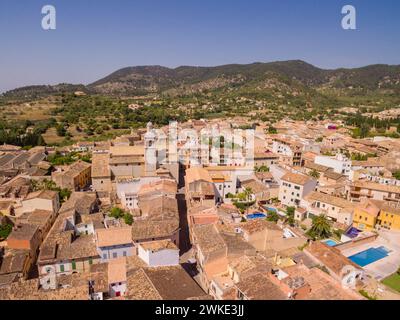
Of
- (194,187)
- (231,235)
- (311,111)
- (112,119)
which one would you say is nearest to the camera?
(231,235)

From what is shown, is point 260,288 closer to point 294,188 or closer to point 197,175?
point 197,175

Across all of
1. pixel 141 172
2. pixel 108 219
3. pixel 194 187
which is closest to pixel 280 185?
pixel 194 187

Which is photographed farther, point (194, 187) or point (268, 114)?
point (268, 114)

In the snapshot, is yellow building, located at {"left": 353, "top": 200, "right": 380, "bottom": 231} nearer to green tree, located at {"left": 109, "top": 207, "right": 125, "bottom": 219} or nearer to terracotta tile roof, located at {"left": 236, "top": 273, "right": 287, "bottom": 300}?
terracotta tile roof, located at {"left": 236, "top": 273, "right": 287, "bottom": 300}

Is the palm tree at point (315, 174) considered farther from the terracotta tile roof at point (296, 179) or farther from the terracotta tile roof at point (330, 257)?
the terracotta tile roof at point (330, 257)

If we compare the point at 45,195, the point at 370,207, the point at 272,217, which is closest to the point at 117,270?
the point at 45,195

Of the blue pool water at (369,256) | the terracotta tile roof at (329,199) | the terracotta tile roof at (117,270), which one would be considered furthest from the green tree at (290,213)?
the terracotta tile roof at (117,270)
